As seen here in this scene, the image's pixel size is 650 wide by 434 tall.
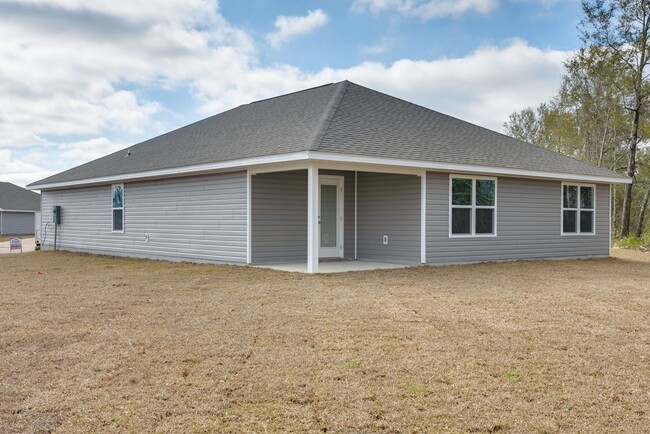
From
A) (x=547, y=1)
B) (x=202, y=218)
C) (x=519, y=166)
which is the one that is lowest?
(x=202, y=218)

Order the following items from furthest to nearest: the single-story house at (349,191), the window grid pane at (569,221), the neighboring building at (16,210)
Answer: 1. the neighboring building at (16,210)
2. the window grid pane at (569,221)
3. the single-story house at (349,191)

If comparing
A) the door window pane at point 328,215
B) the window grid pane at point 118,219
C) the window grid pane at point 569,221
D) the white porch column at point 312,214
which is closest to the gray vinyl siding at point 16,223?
the window grid pane at point 118,219

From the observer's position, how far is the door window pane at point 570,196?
608 inches

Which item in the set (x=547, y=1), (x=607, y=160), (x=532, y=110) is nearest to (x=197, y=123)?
(x=547, y=1)

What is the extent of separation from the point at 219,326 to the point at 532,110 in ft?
110

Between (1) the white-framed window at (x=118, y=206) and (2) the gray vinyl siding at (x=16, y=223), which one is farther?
(2) the gray vinyl siding at (x=16, y=223)

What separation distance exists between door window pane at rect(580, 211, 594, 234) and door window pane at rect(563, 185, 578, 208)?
1.41 ft

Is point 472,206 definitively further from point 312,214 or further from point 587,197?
point 587,197

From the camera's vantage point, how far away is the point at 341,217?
46.6ft

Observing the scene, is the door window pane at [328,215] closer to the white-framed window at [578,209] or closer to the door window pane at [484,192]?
the door window pane at [484,192]

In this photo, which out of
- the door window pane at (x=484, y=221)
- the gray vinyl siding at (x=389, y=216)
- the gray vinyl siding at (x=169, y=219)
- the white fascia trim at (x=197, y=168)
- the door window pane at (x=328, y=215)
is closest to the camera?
the white fascia trim at (x=197, y=168)

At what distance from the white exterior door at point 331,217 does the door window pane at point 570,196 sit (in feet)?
20.3

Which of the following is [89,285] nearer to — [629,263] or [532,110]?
[629,263]

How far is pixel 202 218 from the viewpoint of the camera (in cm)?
1348
